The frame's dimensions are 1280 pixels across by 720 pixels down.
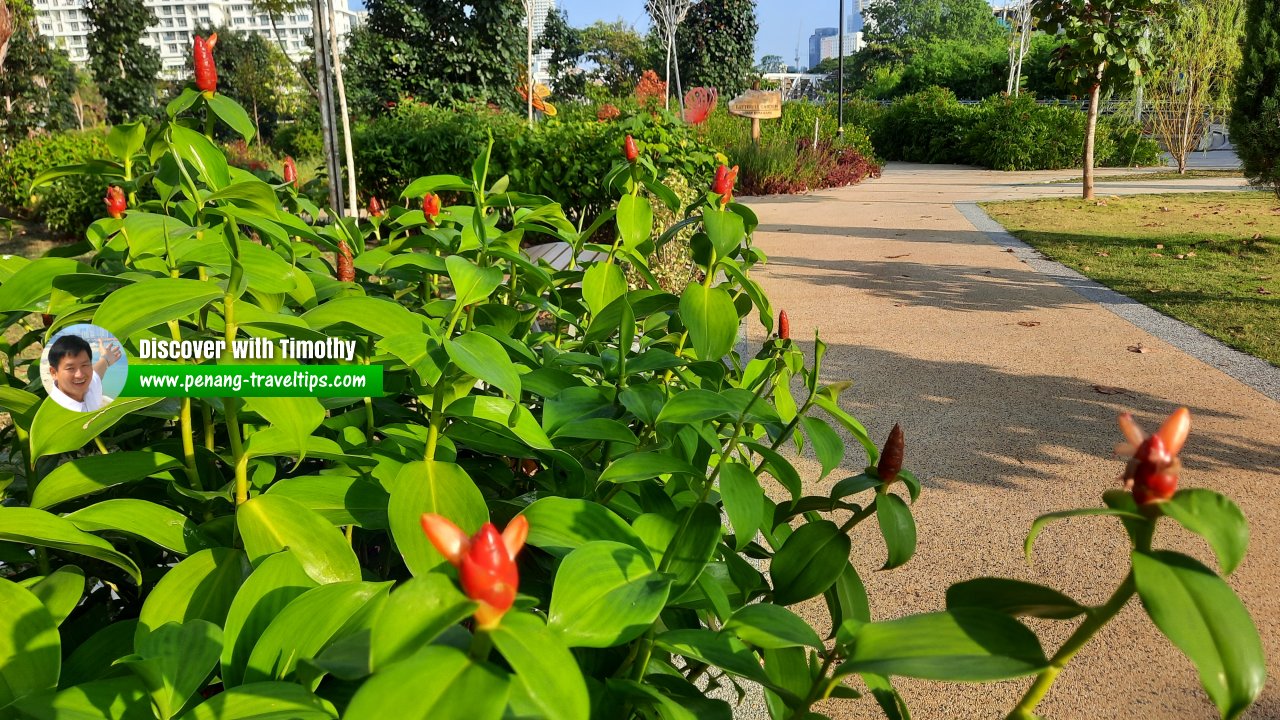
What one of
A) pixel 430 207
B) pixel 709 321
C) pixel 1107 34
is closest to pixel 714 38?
pixel 1107 34

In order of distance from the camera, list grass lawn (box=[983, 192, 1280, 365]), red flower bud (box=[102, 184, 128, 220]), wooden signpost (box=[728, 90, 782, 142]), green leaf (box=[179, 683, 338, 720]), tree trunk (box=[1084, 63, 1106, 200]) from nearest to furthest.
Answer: green leaf (box=[179, 683, 338, 720]) → red flower bud (box=[102, 184, 128, 220]) → grass lawn (box=[983, 192, 1280, 365]) → tree trunk (box=[1084, 63, 1106, 200]) → wooden signpost (box=[728, 90, 782, 142])

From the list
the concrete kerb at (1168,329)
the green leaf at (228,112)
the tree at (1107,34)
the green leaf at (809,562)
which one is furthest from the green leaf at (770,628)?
the tree at (1107,34)

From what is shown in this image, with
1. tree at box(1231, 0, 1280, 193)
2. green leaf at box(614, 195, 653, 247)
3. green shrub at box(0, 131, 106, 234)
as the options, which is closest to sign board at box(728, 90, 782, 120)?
tree at box(1231, 0, 1280, 193)

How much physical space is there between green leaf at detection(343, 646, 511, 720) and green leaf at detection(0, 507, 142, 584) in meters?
0.43

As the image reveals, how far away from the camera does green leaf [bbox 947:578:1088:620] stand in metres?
0.55

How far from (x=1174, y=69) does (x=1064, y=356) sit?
13.9 m

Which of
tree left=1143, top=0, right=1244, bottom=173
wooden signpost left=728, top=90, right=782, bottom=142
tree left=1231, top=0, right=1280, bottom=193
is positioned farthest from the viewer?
wooden signpost left=728, top=90, right=782, bottom=142

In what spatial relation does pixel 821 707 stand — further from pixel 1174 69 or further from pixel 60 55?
pixel 60 55

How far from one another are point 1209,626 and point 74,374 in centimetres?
99

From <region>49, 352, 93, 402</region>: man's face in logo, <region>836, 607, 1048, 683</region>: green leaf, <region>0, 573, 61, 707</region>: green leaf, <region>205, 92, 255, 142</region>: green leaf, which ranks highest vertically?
<region>205, 92, 255, 142</region>: green leaf

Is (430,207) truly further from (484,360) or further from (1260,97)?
(1260,97)

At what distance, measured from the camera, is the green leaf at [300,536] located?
29.0 inches

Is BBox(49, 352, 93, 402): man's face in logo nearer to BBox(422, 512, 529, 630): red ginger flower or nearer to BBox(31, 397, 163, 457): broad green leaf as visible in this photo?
BBox(31, 397, 163, 457): broad green leaf

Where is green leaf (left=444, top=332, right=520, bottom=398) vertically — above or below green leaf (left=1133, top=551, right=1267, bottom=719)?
above
